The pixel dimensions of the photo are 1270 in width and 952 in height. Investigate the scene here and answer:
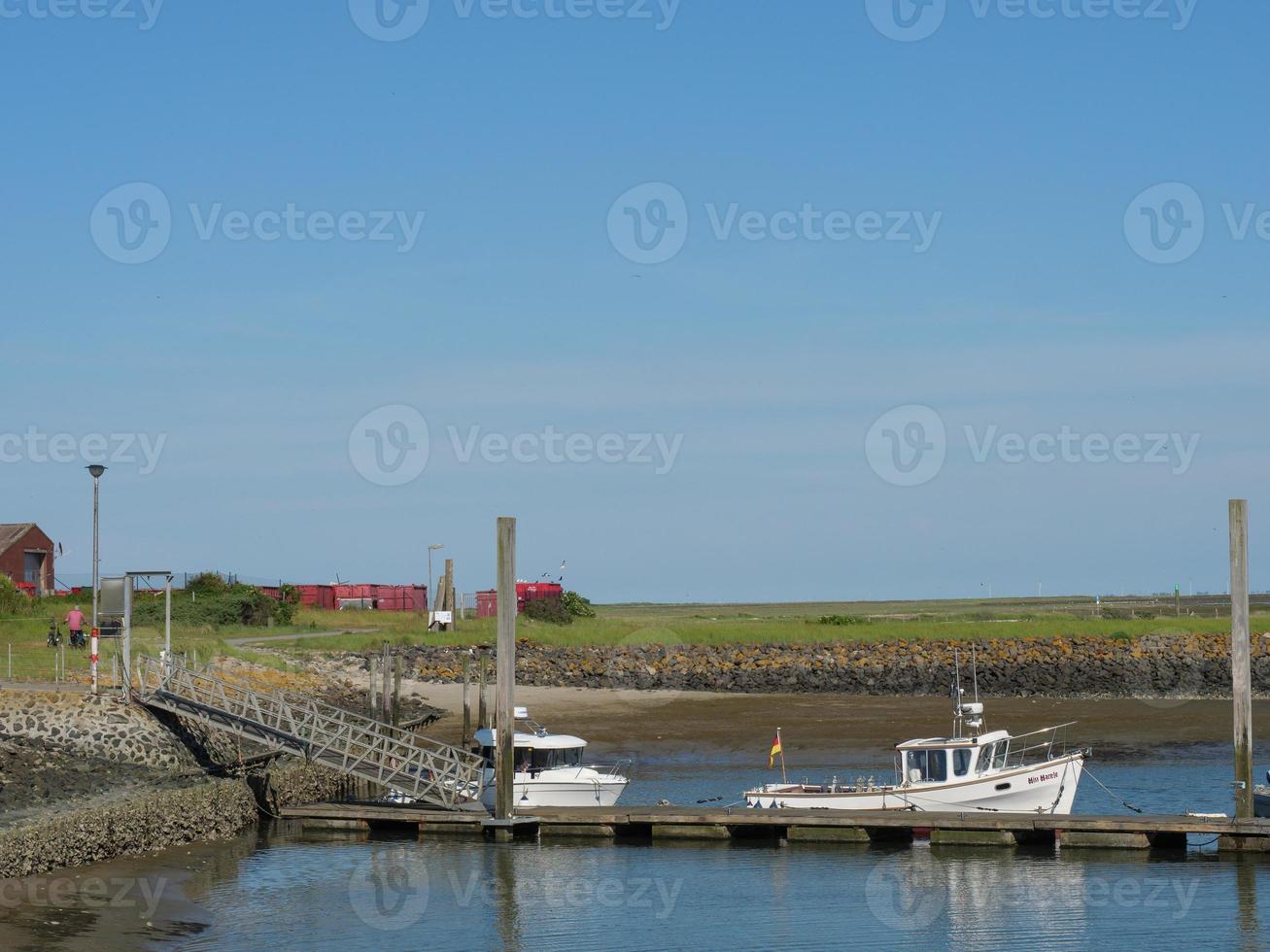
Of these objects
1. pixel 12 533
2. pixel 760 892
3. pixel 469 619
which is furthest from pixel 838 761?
pixel 12 533

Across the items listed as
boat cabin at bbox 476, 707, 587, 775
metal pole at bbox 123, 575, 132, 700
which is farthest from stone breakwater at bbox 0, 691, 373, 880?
boat cabin at bbox 476, 707, 587, 775

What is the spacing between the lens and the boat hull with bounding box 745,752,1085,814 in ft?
111

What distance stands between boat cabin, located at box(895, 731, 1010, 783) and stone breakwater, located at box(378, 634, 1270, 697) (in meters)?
33.1

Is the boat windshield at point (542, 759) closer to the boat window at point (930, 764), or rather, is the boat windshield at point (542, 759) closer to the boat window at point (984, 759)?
the boat window at point (930, 764)

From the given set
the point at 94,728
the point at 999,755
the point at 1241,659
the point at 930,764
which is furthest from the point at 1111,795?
the point at 94,728

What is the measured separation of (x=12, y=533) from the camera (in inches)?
3511

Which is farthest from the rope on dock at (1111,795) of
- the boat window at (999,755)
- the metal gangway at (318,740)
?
the metal gangway at (318,740)

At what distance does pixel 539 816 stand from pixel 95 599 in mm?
13264

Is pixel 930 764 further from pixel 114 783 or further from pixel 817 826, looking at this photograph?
pixel 114 783

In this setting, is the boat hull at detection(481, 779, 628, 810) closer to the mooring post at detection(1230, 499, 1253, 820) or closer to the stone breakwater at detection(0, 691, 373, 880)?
the stone breakwater at detection(0, 691, 373, 880)

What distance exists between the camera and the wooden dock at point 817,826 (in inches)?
1197

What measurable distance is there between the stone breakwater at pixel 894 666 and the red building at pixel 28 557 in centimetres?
3146

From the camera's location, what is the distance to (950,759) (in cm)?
3450

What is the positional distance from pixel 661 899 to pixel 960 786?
→ 9646 mm
